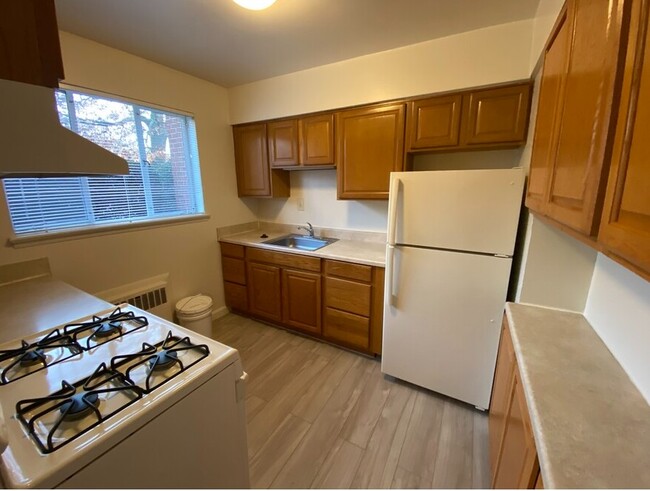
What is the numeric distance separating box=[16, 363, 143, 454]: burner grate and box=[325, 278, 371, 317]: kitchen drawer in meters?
1.65

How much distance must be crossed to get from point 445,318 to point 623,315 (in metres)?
0.84

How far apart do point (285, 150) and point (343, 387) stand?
2.16 metres

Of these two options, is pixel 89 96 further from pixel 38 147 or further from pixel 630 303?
pixel 630 303

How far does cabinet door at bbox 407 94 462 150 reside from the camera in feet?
6.32

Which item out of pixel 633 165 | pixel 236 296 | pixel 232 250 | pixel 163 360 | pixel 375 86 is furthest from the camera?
pixel 236 296

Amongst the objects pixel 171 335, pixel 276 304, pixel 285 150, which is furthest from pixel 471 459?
pixel 285 150

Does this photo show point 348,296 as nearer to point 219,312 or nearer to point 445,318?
point 445,318

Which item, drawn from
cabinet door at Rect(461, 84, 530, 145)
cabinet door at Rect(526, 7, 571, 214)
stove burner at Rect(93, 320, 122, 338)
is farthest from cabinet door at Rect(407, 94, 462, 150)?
stove burner at Rect(93, 320, 122, 338)

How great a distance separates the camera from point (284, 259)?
2.54 metres

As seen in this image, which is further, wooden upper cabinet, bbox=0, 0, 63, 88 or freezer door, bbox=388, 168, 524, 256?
freezer door, bbox=388, 168, 524, 256

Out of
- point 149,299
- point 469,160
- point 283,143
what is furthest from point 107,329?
Answer: point 469,160

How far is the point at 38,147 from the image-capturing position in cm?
68

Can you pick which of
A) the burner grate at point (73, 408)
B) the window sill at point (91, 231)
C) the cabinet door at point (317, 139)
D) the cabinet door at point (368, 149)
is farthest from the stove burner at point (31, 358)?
the cabinet door at point (317, 139)

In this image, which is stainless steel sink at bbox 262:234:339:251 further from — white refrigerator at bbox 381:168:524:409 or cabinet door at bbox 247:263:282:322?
white refrigerator at bbox 381:168:524:409
